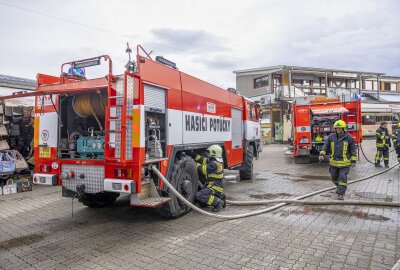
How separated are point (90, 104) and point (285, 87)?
75.8 feet

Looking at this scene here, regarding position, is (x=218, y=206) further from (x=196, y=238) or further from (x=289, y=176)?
(x=289, y=176)

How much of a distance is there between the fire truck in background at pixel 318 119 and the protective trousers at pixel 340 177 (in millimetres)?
6120

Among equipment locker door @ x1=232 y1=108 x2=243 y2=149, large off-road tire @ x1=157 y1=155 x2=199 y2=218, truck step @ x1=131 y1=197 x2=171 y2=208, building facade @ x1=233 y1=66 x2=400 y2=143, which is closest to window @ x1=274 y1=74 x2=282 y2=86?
building facade @ x1=233 y1=66 x2=400 y2=143

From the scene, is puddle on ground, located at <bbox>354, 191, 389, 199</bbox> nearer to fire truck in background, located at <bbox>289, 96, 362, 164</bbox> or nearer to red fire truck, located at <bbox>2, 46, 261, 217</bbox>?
red fire truck, located at <bbox>2, 46, 261, 217</bbox>

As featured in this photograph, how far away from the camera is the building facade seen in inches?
1021

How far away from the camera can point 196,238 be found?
4.44 meters

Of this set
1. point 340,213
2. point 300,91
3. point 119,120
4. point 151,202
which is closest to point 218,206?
point 151,202

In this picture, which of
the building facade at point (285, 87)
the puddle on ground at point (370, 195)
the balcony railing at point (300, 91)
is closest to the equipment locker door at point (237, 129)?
the puddle on ground at point (370, 195)

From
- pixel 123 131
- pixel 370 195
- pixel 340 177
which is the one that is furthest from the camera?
pixel 370 195

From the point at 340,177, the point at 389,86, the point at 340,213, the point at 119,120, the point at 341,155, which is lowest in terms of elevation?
the point at 340,213

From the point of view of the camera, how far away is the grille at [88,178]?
4786mm

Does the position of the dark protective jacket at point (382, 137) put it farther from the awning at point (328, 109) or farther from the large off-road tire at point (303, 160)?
the large off-road tire at point (303, 160)

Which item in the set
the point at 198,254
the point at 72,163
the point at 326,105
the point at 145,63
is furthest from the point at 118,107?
the point at 326,105

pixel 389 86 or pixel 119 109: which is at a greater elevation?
pixel 389 86
